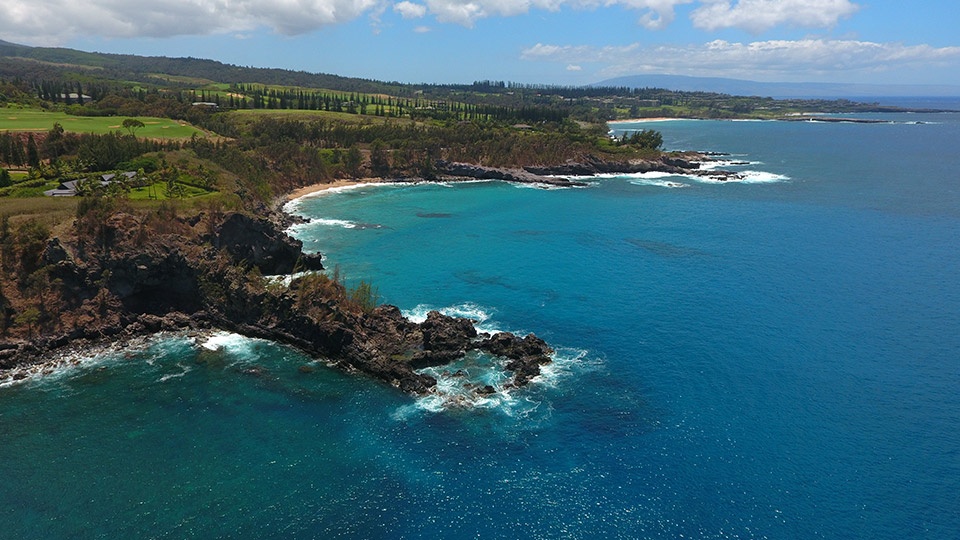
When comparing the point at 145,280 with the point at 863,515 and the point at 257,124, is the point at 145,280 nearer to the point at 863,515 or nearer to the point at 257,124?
the point at 863,515

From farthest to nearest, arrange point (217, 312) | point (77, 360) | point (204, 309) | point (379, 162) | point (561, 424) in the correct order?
point (379, 162) < point (204, 309) < point (217, 312) < point (77, 360) < point (561, 424)

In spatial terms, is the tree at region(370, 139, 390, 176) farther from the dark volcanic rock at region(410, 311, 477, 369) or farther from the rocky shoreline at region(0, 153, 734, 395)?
the dark volcanic rock at region(410, 311, 477, 369)

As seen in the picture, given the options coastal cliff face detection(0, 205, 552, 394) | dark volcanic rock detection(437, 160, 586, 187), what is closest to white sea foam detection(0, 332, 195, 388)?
coastal cliff face detection(0, 205, 552, 394)

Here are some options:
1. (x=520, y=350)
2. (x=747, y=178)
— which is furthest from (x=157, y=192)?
(x=747, y=178)

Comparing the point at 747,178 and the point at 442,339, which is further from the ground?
the point at 747,178

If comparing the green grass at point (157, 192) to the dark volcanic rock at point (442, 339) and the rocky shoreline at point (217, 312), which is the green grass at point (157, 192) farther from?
the dark volcanic rock at point (442, 339)

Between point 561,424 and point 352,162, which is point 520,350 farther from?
point 352,162

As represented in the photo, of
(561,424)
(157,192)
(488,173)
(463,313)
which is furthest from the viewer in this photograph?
(488,173)

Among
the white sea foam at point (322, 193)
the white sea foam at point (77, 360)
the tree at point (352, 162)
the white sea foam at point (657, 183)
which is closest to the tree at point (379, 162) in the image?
the tree at point (352, 162)
